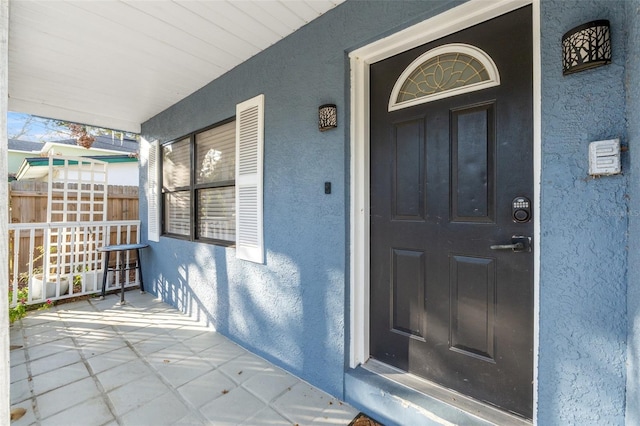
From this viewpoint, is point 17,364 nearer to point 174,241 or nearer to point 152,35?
point 174,241

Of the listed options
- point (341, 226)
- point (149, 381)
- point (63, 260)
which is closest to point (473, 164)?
point (341, 226)

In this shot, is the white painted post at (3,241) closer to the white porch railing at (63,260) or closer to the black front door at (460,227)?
the black front door at (460,227)

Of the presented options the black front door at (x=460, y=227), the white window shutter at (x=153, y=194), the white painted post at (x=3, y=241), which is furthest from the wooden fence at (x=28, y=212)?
the black front door at (x=460, y=227)

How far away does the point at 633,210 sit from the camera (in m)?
1.06

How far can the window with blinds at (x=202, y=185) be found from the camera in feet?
10.0

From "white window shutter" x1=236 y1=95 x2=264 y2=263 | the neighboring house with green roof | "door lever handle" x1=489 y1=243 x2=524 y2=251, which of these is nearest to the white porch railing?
"white window shutter" x1=236 y1=95 x2=264 y2=263

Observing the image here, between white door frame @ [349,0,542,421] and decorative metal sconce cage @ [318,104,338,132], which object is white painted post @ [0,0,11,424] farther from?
white door frame @ [349,0,542,421]

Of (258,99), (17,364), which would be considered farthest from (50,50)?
(17,364)

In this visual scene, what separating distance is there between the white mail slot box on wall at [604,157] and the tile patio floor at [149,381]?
182cm

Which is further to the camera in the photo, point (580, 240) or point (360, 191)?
point (360, 191)

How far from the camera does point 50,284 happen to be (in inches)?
161

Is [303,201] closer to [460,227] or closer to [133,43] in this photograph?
[460,227]

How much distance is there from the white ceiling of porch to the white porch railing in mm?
1698

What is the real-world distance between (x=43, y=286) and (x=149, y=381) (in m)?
2.98
